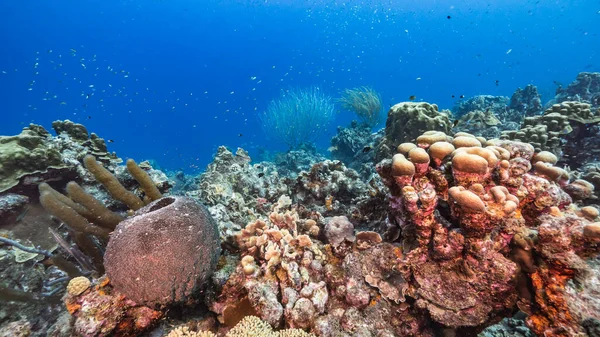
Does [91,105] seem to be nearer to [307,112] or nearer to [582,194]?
[307,112]

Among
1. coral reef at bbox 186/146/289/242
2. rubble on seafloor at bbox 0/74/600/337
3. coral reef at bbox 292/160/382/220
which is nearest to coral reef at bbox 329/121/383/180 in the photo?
coral reef at bbox 292/160/382/220

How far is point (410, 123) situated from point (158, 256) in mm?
6761

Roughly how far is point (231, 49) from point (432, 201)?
124033mm

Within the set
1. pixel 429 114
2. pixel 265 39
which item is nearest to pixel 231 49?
pixel 265 39

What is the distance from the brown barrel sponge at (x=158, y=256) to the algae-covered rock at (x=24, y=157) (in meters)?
3.45

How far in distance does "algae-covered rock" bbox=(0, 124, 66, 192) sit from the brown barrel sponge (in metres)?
3.45

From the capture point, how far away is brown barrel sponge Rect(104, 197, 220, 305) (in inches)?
96.3

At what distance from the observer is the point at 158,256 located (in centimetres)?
246

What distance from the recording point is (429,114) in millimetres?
7234

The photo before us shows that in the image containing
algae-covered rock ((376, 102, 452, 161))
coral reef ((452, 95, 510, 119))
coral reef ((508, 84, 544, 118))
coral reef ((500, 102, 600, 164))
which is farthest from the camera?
coral reef ((452, 95, 510, 119))

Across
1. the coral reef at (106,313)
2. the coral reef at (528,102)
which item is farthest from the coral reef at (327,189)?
the coral reef at (528,102)

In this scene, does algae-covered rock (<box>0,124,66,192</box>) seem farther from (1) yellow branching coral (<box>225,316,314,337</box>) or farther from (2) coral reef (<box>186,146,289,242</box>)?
(1) yellow branching coral (<box>225,316,314,337</box>)

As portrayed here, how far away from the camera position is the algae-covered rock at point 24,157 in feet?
14.2

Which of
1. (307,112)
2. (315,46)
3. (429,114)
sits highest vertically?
(315,46)
